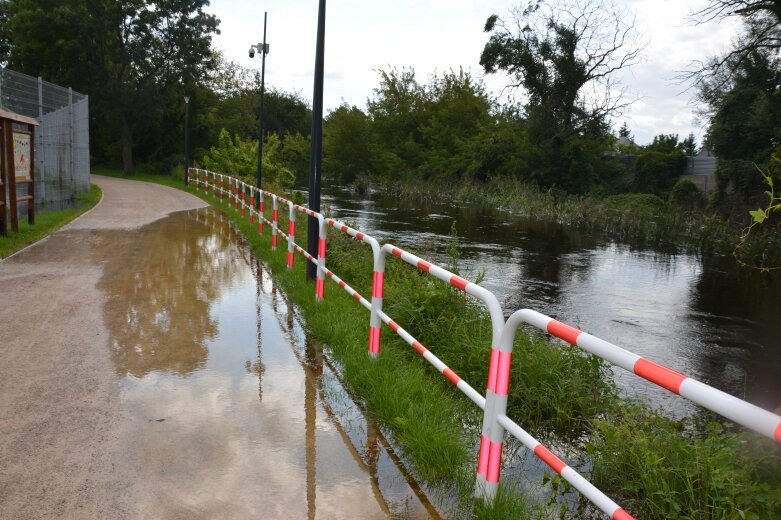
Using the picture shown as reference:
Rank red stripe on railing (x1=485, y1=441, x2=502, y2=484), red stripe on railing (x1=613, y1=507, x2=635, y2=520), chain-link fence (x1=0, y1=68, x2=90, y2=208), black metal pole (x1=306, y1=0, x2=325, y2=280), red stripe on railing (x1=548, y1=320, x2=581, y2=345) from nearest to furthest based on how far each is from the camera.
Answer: red stripe on railing (x1=613, y1=507, x2=635, y2=520) < red stripe on railing (x1=548, y1=320, x2=581, y2=345) < red stripe on railing (x1=485, y1=441, x2=502, y2=484) < black metal pole (x1=306, y1=0, x2=325, y2=280) < chain-link fence (x1=0, y1=68, x2=90, y2=208)

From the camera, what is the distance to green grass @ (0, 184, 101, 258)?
11.8 meters

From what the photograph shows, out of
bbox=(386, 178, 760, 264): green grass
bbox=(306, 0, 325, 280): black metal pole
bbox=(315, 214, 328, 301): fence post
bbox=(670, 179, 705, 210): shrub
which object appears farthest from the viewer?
bbox=(670, 179, 705, 210): shrub

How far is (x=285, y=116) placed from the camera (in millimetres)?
81312

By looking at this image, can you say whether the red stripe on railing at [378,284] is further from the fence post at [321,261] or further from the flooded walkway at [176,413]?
the fence post at [321,261]

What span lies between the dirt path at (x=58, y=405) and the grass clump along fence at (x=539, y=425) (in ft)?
5.85

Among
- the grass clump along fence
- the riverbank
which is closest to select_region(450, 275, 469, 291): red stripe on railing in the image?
the grass clump along fence

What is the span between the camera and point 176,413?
15.6 ft

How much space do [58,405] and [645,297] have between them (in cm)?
1138

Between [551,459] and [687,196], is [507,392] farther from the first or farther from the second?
[687,196]

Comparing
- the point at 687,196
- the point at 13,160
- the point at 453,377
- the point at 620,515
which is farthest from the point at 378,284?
the point at 687,196

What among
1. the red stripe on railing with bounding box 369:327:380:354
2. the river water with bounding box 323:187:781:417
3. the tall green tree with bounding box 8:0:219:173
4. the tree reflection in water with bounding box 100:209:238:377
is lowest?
the river water with bounding box 323:187:781:417

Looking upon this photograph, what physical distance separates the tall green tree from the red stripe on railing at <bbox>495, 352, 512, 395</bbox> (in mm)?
43407

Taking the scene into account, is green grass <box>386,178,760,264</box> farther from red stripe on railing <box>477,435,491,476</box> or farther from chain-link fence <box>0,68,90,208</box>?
chain-link fence <box>0,68,90,208</box>

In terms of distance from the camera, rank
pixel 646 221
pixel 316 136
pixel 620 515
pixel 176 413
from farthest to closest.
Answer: pixel 646 221 < pixel 316 136 < pixel 176 413 < pixel 620 515
